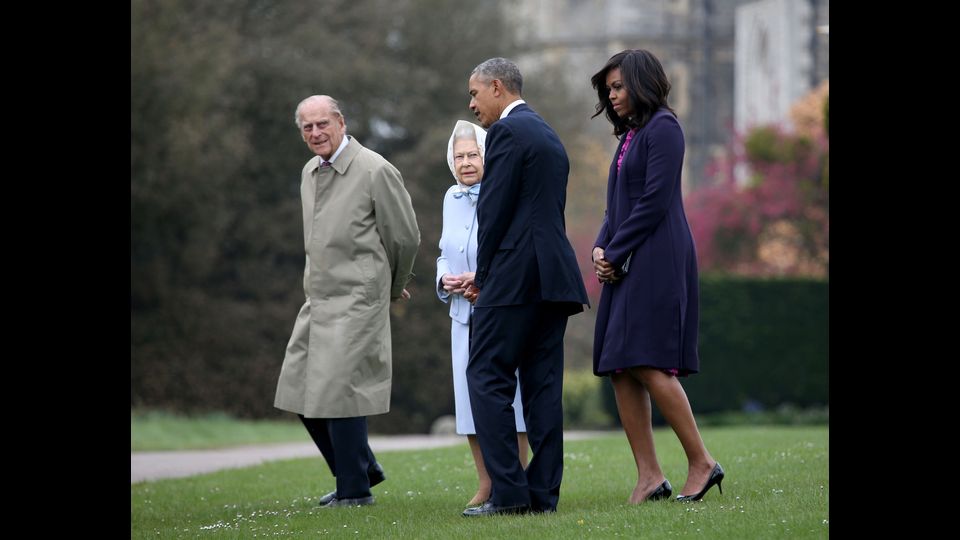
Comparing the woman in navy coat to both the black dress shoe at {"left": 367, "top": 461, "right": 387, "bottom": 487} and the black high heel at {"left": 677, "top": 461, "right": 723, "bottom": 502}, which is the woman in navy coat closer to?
the black high heel at {"left": 677, "top": 461, "right": 723, "bottom": 502}

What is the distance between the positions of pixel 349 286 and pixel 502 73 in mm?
1449

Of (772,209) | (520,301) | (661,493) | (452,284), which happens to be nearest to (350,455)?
(452,284)

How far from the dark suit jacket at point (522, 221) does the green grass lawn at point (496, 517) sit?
1.05 meters

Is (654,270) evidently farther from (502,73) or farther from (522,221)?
(502,73)

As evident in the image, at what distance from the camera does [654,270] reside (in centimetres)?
682

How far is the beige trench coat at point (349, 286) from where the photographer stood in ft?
24.5

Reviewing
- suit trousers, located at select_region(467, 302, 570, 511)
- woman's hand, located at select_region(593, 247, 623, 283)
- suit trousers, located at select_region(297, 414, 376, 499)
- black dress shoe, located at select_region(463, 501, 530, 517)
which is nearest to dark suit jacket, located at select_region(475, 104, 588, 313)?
suit trousers, located at select_region(467, 302, 570, 511)

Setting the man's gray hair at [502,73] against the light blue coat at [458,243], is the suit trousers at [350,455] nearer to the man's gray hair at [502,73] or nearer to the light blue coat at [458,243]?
the light blue coat at [458,243]

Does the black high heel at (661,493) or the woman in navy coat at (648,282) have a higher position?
the woman in navy coat at (648,282)

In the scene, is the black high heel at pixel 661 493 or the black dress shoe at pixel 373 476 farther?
the black dress shoe at pixel 373 476

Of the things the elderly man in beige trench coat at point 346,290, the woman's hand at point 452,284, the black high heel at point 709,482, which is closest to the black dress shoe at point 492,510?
the black high heel at point 709,482
